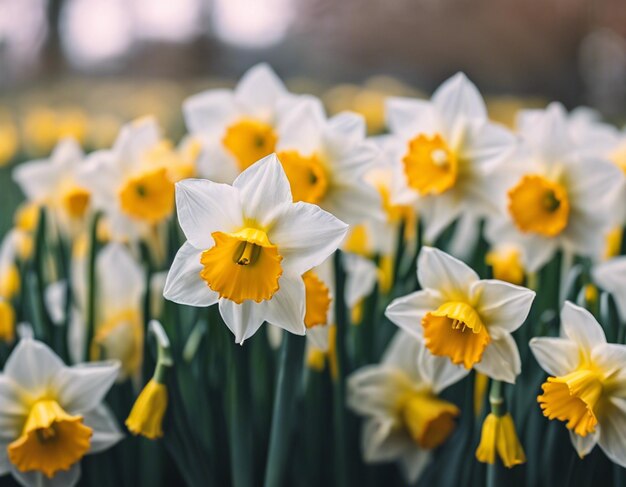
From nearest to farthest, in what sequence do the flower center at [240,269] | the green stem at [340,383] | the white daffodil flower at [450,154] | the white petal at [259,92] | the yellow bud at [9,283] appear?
the flower center at [240,269] < the green stem at [340,383] < the white daffodil flower at [450,154] < the white petal at [259,92] < the yellow bud at [9,283]

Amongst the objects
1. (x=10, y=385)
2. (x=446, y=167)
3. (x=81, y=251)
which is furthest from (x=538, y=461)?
(x=81, y=251)

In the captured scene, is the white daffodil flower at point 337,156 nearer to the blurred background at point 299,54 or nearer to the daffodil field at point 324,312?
the daffodil field at point 324,312

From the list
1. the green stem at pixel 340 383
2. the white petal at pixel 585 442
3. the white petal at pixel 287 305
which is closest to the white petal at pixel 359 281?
the green stem at pixel 340 383

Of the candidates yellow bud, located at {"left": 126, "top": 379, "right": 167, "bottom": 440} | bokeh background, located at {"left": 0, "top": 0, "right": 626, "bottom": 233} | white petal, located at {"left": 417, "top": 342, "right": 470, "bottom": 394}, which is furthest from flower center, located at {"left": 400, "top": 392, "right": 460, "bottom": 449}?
bokeh background, located at {"left": 0, "top": 0, "right": 626, "bottom": 233}

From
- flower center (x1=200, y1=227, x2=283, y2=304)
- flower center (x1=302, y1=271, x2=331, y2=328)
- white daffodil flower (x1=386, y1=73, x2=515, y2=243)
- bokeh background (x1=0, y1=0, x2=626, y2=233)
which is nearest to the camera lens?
flower center (x1=200, y1=227, x2=283, y2=304)

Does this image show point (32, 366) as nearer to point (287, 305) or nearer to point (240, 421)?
point (240, 421)

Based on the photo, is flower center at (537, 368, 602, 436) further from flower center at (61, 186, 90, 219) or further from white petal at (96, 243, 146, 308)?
flower center at (61, 186, 90, 219)
